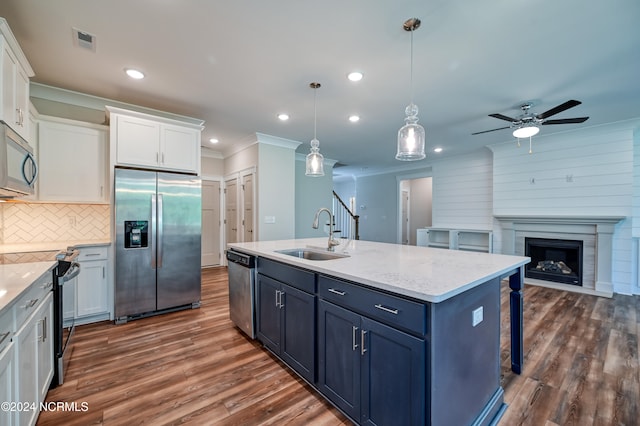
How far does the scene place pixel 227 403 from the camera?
1826 mm

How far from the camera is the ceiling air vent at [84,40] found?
2.20m

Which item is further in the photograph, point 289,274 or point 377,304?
point 289,274

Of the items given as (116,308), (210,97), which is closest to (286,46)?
(210,97)

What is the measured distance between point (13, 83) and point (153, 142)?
4.33ft

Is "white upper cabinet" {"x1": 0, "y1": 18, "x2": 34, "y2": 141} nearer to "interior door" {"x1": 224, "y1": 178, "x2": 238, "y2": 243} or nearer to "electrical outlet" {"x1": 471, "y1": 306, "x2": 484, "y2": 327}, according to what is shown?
"electrical outlet" {"x1": 471, "y1": 306, "x2": 484, "y2": 327}

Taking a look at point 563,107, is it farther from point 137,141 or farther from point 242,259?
point 137,141

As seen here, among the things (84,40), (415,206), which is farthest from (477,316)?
(415,206)

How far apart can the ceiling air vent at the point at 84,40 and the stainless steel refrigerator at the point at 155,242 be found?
1229mm

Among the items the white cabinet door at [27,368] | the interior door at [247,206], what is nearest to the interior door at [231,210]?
the interior door at [247,206]

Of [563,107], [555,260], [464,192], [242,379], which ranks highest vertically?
[563,107]

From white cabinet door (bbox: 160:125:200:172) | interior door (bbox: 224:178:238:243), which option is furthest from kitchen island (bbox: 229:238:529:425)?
interior door (bbox: 224:178:238:243)

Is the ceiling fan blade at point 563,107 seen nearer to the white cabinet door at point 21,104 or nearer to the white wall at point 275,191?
the white wall at point 275,191

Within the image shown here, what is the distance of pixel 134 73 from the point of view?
2805mm

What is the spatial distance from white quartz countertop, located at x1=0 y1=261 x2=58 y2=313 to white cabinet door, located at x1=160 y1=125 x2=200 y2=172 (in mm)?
1856
